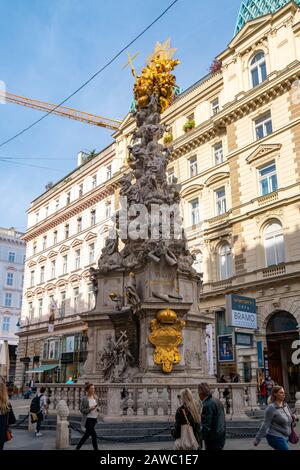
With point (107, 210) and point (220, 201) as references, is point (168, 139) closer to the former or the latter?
point (220, 201)

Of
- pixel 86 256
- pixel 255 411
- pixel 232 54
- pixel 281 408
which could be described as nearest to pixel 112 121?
pixel 86 256

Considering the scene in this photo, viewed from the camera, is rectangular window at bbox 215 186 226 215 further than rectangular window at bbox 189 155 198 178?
No

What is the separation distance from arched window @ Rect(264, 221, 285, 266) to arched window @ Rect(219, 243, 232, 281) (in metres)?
3.45

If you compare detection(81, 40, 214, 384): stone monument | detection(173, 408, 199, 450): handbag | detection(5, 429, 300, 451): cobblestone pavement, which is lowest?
detection(5, 429, 300, 451): cobblestone pavement

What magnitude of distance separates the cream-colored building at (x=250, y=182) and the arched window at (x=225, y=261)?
7cm

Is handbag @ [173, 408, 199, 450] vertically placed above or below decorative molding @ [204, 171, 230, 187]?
below

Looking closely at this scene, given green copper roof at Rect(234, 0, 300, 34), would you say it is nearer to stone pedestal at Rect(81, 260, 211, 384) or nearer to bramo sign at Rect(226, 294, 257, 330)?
bramo sign at Rect(226, 294, 257, 330)

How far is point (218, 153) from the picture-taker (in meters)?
35.3

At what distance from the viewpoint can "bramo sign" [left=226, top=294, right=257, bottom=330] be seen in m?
23.0

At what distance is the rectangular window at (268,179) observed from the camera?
29734mm

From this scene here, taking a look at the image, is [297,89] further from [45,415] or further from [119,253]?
[45,415]

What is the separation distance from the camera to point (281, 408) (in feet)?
21.0

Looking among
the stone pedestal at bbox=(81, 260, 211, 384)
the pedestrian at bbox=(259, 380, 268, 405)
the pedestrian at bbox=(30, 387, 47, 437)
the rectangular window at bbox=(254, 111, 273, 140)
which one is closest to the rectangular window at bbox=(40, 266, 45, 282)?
the rectangular window at bbox=(254, 111, 273, 140)

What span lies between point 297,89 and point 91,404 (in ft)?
85.3
